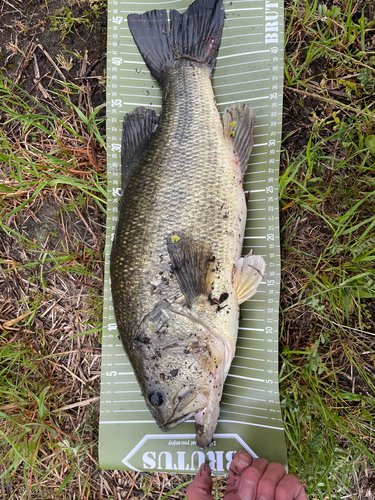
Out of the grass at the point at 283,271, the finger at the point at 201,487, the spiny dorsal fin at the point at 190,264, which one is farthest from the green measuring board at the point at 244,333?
the spiny dorsal fin at the point at 190,264

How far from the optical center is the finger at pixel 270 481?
67.1 inches

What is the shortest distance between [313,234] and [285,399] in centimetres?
116

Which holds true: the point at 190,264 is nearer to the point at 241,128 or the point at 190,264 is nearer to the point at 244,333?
the point at 244,333

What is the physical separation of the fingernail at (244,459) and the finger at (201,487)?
0.24 metres

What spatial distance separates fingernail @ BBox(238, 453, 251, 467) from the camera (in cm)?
195

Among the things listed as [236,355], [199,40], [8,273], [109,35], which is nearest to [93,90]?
[109,35]

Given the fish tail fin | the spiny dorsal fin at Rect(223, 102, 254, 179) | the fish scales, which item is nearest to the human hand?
the fish scales

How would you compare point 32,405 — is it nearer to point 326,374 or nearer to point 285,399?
point 285,399

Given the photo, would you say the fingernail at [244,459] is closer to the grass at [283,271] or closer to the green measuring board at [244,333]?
the green measuring board at [244,333]

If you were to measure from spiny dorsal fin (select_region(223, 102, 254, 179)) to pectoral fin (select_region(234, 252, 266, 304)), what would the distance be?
0.62 meters

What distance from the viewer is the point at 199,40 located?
229 cm

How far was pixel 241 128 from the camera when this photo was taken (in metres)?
2.20

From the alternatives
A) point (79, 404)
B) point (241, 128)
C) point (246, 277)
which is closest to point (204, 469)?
point (79, 404)

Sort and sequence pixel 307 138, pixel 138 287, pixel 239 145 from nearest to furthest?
pixel 138 287 < pixel 239 145 < pixel 307 138
